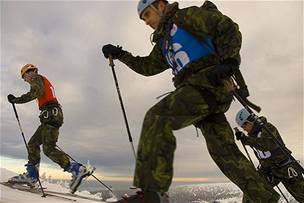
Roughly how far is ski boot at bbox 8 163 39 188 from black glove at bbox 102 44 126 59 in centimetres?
665

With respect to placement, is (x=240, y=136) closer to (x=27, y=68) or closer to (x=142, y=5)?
(x=142, y=5)

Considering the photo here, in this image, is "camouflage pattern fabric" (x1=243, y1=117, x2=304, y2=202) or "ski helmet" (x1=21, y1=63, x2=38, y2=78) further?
"ski helmet" (x1=21, y1=63, x2=38, y2=78)

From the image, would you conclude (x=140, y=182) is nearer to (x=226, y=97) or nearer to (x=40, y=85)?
(x=226, y=97)

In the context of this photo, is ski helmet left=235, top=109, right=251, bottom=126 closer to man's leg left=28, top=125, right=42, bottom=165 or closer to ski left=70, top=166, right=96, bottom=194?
ski left=70, top=166, right=96, bottom=194

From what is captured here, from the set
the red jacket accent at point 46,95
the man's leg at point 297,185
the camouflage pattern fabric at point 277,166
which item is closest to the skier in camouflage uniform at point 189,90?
the camouflage pattern fabric at point 277,166

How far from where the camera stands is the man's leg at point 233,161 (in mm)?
5305

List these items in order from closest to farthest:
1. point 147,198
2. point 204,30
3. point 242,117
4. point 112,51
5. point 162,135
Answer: point 147,198 < point 162,135 < point 204,30 < point 112,51 < point 242,117

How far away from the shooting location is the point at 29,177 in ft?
37.1

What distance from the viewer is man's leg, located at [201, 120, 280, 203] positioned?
5.30 metres

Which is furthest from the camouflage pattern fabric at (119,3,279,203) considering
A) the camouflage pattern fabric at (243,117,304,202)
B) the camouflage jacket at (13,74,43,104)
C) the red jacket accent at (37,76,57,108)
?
the red jacket accent at (37,76,57,108)

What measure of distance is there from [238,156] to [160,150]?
1.69 m

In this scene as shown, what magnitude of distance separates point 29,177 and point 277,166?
7.36m

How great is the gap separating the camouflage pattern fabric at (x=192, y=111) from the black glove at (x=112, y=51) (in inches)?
2.9

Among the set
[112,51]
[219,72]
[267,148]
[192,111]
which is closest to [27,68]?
[112,51]
